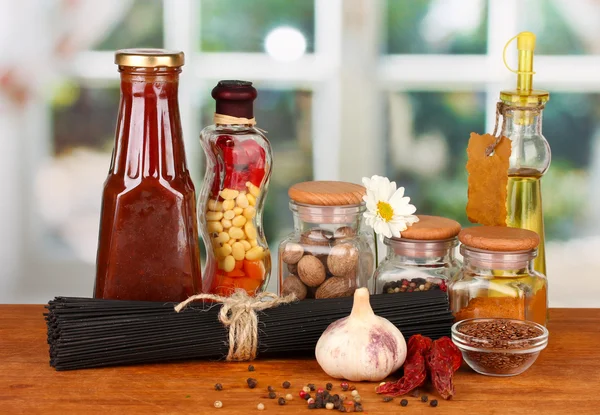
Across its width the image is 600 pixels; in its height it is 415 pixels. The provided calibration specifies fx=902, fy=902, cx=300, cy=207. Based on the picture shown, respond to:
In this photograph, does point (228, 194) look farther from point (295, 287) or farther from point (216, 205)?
point (295, 287)

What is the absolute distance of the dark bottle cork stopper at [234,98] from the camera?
1276mm

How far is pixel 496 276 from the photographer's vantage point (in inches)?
46.7

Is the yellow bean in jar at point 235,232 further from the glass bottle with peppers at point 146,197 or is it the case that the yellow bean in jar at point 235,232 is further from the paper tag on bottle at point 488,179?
the paper tag on bottle at point 488,179

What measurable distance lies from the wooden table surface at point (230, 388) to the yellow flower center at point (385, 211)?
0.73 feet

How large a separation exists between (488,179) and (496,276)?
0.16m

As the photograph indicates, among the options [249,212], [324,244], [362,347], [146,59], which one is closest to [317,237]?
[324,244]

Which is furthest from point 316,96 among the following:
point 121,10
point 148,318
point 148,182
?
point 148,318

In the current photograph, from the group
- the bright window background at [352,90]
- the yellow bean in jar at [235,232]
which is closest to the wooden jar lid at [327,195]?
the yellow bean in jar at [235,232]

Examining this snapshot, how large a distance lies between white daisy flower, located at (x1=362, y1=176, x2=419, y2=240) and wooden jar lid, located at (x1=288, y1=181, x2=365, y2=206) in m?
0.02

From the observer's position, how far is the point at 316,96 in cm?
163

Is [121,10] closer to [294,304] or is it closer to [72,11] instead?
[72,11]

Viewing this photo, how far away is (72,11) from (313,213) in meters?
0.67

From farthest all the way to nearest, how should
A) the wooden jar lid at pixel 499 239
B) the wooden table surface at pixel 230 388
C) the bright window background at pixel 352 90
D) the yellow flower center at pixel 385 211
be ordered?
the bright window background at pixel 352 90, the yellow flower center at pixel 385 211, the wooden jar lid at pixel 499 239, the wooden table surface at pixel 230 388

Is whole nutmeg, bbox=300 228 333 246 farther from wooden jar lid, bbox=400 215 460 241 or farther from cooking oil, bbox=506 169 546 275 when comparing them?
cooking oil, bbox=506 169 546 275
